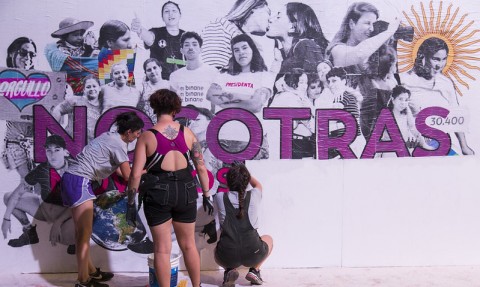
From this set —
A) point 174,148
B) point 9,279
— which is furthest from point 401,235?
point 9,279

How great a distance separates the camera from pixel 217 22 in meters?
5.41

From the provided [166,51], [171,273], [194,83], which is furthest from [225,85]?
[171,273]

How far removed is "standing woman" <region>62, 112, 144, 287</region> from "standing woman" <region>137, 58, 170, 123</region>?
15.0 inches

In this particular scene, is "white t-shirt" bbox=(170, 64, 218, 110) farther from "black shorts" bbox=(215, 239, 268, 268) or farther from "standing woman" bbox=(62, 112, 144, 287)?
"black shorts" bbox=(215, 239, 268, 268)

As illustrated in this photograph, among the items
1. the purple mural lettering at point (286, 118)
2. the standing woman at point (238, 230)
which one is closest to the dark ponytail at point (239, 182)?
the standing woman at point (238, 230)

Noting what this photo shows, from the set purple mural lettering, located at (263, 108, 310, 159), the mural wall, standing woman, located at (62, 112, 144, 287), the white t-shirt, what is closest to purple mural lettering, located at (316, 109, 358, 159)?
the mural wall

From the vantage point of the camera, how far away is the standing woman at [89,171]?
198 inches

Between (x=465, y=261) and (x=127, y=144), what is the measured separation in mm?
3206

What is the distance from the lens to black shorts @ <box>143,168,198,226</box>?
4.59 m

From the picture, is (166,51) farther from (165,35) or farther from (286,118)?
(286,118)

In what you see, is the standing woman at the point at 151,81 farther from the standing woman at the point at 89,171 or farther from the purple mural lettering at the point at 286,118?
the purple mural lettering at the point at 286,118

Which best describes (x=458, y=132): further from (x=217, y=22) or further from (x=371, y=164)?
(x=217, y=22)

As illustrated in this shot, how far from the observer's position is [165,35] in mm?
5371

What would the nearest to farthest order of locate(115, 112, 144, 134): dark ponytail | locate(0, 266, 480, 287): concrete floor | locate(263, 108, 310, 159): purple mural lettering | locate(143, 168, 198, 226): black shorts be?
locate(143, 168, 198, 226): black shorts, locate(115, 112, 144, 134): dark ponytail, locate(0, 266, 480, 287): concrete floor, locate(263, 108, 310, 159): purple mural lettering
